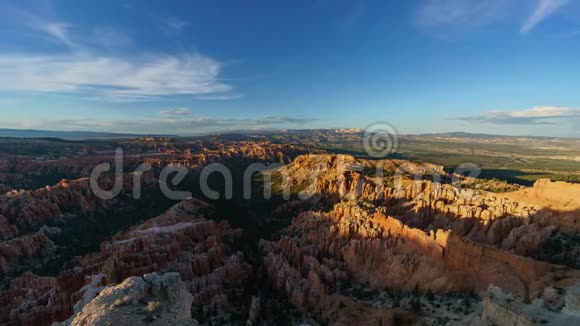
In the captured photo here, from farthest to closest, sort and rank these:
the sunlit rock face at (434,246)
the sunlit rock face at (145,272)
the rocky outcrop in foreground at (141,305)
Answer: the sunlit rock face at (145,272)
the sunlit rock face at (434,246)
the rocky outcrop in foreground at (141,305)

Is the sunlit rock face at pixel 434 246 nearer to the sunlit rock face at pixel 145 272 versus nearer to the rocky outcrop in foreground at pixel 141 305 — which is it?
the sunlit rock face at pixel 145 272

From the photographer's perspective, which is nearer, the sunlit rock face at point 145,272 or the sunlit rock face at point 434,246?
the sunlit rock face at point 434,246

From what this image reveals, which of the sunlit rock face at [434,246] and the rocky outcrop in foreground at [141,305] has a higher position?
the rocky outcrop in foreground at [141,305]

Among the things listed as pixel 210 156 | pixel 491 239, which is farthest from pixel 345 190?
pixel 210 156

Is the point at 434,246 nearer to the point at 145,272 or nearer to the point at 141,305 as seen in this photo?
the point at 141,305

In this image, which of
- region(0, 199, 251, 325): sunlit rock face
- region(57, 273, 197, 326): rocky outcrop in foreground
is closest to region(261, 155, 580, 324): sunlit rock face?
region(0, 199, 251, 325): sunlit rock face

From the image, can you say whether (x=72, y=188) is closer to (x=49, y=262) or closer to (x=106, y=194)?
(x=106, y=194)

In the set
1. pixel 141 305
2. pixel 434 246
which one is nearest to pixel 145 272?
pixel 141 305

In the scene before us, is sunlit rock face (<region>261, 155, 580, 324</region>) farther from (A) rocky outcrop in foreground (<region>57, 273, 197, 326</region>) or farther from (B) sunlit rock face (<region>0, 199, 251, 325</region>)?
(A) rocky outcrop in foreground (<region>57, 273, 197, 326</region>)

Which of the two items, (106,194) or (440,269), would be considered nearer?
(440,269)

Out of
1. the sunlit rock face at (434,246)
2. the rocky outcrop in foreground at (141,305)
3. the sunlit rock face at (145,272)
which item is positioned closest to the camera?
the rocky outcrop in foreground at (141,305)

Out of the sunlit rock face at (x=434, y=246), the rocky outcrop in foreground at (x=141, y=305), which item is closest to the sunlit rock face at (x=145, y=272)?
the sunlit rock face at (x=434, y=246)
